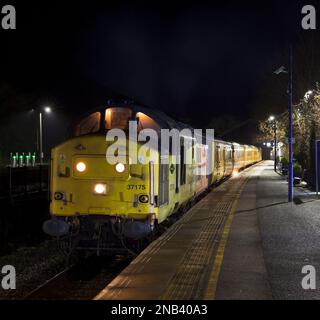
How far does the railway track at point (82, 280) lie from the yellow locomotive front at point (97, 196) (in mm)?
590

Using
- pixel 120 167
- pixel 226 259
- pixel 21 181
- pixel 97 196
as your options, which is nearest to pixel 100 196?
pixel 97 196

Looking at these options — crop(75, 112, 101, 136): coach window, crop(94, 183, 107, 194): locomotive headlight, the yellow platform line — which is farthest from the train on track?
the yellow platform line

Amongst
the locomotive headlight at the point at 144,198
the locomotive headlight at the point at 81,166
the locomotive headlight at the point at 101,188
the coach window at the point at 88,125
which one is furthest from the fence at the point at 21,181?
Result: the locomotive headlight at the point at 144,198

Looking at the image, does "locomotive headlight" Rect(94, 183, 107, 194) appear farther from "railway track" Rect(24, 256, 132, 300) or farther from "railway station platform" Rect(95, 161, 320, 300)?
"railway track" Rect(24, 256, 132, 300)

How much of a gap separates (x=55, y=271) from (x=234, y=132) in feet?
296

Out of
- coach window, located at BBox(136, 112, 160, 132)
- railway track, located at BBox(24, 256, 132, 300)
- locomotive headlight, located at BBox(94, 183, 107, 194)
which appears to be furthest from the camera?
coach window, located at BBox(136, 112, 160, 132)

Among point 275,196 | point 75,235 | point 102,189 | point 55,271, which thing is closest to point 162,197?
point 102,189

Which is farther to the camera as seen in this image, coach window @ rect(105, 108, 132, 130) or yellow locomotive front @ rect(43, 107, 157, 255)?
coach window @ rect(105, 108, 132, 130)

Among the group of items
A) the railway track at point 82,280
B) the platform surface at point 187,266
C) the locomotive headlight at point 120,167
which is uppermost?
the locomotive headlight at point 120,167

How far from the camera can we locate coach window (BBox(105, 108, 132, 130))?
36.8ft

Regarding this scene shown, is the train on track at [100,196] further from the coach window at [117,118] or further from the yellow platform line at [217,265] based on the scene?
the yellow platform line at [217,265]

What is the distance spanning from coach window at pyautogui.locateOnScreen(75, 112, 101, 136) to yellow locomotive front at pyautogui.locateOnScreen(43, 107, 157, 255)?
0.98 meters

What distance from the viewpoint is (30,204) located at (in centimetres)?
2322

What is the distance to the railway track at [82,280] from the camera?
9.09 meters
